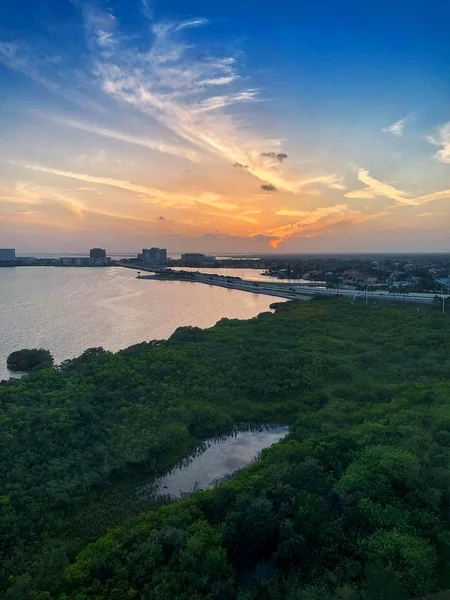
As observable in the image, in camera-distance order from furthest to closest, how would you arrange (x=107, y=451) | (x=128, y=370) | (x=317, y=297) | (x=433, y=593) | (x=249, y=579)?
(x=317, y=297) → (x=128, y=370) → (x=107, y=451) → (x=249, y=579) → (x=433, y=593)

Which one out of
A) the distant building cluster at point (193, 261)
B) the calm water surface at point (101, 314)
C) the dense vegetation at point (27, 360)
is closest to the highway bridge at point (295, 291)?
the calm water surface at point (101, 314)

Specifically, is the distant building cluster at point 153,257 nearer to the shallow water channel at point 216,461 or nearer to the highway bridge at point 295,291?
the highway bridge at point 295,291

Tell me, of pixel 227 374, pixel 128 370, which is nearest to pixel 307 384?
pixel 227 374

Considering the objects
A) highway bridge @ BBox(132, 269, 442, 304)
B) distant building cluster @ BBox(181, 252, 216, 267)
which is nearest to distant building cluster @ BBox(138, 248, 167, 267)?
distant building cluster @ BBox(181, 252, 216, 267)

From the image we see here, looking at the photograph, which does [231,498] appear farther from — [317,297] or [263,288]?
[263,288]

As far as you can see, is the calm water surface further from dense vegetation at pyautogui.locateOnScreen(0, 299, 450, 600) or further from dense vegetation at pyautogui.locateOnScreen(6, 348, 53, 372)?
dense vegetation at pyautogui.locateOnScreen(0, 299, 450, 600)

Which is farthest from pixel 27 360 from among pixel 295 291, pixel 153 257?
pixel 153 257
